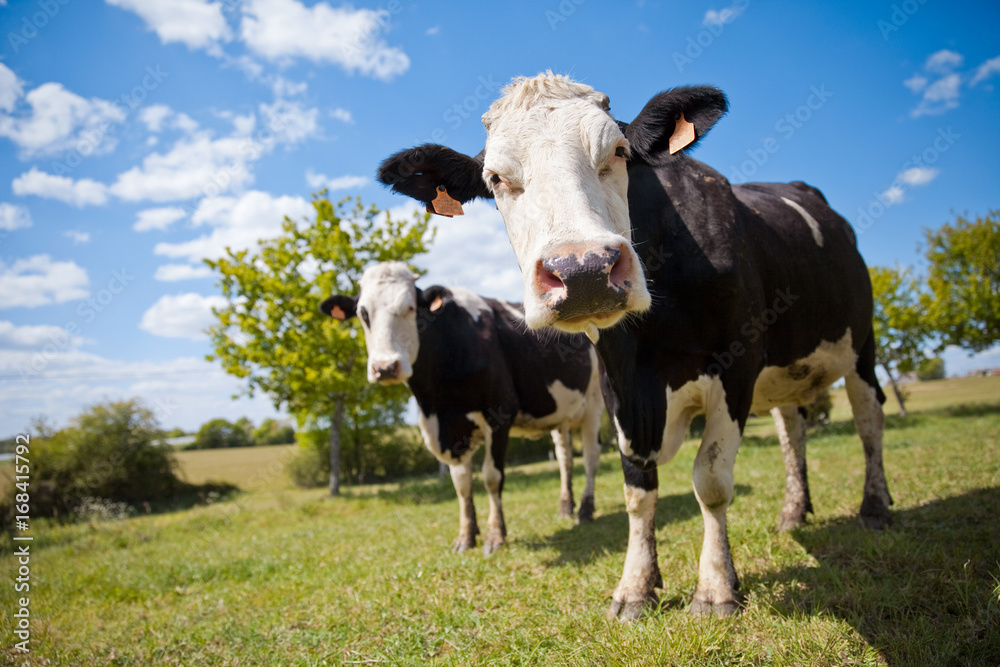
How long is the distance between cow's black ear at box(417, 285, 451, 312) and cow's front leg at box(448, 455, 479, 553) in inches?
71.7

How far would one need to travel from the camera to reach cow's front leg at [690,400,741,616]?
2656 millimetres

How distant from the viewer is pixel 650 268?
285 centimetres

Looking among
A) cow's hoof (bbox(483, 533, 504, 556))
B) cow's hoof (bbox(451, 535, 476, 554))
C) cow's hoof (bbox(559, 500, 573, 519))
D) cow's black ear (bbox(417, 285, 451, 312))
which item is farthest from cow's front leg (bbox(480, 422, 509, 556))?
cow's hoof (bbox(559, 500, 573, 519))

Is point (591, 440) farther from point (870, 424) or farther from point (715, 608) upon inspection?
point (715, 608)

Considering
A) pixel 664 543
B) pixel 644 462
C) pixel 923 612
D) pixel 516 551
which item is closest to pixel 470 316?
pixel 516 551

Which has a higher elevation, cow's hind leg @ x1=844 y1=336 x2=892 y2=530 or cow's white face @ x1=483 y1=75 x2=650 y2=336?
cow's white face @ x1=483 y1=75 x2=650 y2=336

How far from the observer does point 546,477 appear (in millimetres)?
13828

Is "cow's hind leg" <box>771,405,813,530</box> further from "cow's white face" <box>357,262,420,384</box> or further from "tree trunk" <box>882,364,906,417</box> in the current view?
"tree trunk" <box>882,364,906,417</box>

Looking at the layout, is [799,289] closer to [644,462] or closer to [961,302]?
[644,462]

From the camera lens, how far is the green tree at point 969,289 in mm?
20828

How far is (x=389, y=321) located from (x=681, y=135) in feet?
12.9

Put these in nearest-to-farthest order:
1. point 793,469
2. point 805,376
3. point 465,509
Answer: point 805,376, point 793,469, point 465,509

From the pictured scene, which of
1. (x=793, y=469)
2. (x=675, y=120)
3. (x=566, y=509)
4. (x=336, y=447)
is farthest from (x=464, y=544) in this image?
(x=336, y=447)

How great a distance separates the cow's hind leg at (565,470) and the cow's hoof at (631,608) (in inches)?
167
